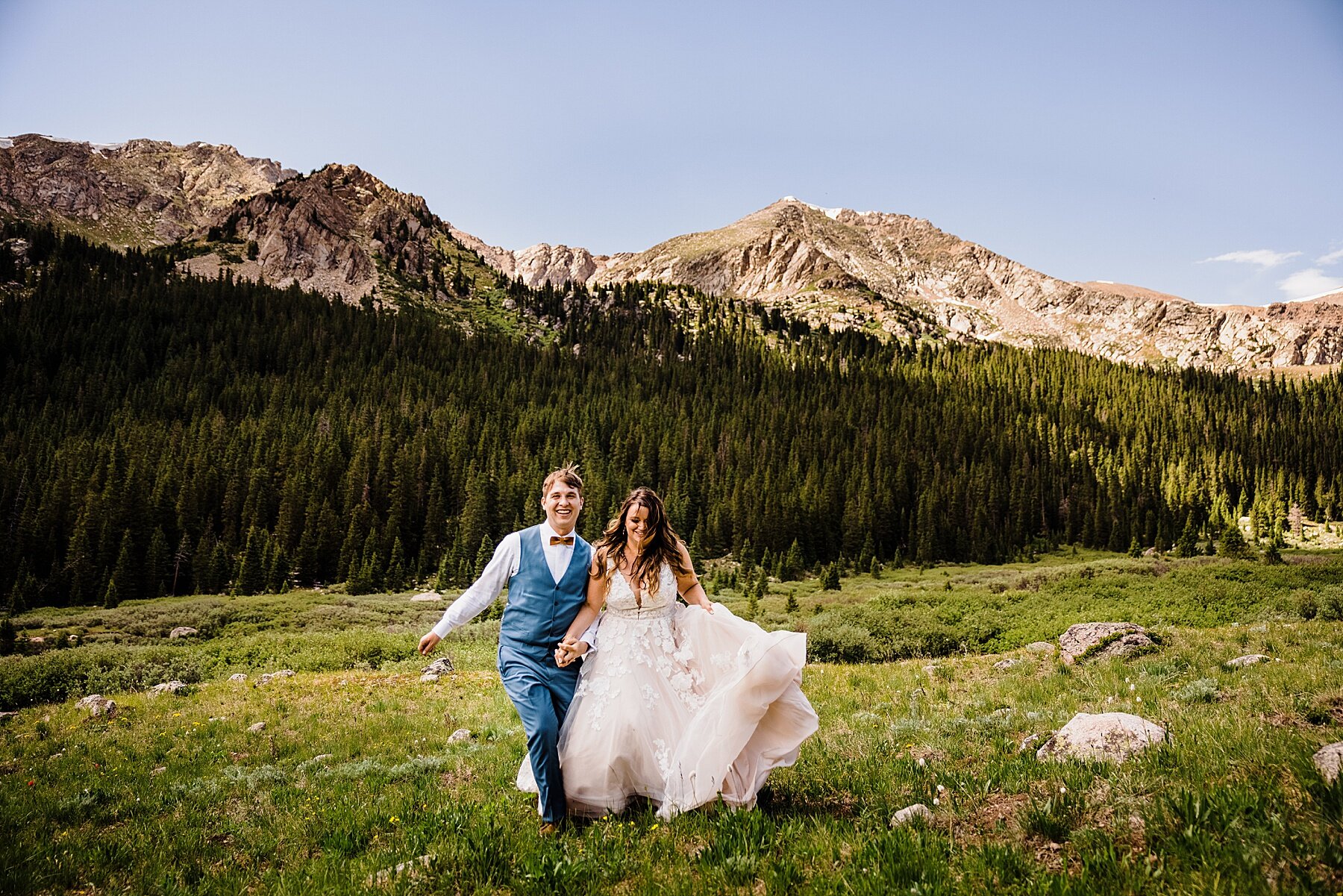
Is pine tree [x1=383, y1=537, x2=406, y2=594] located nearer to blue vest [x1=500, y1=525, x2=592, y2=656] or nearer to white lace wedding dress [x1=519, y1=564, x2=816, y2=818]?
blue vest [x1=500, y1=525, x2=592, y2=656]

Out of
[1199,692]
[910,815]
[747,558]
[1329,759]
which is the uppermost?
[1329,759]

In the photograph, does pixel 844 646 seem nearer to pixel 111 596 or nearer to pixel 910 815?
pixel 910 815

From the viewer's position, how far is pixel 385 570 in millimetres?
72812

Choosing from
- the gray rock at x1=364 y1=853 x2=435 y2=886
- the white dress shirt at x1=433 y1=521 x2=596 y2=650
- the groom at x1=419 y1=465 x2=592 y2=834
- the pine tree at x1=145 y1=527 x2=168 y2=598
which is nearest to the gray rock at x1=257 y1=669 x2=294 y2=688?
the white dress shirt at x1=433 y1=521 x2=596 y2=650

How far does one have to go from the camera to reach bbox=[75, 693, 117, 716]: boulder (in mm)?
15625

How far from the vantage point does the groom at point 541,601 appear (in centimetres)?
654

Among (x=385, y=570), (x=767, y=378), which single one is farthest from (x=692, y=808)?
(x=767, y=378)

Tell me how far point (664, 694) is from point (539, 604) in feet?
5.51

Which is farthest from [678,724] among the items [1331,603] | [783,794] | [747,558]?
[747,558]

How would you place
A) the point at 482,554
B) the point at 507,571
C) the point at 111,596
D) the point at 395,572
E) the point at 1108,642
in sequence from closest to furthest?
1. the point at 507,571
2. the point at 1108,642
3. the point at 111,596
4. the point at 395,572
5. the point at 482,554

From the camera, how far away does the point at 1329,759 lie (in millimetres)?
4898

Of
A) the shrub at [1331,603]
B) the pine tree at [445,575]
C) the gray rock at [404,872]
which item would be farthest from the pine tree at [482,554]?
the gray rock at [404,872]

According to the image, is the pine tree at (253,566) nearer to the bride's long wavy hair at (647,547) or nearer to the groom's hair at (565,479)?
the groom's hair at (565,479)

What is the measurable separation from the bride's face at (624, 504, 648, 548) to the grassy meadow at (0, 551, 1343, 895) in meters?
2.79
